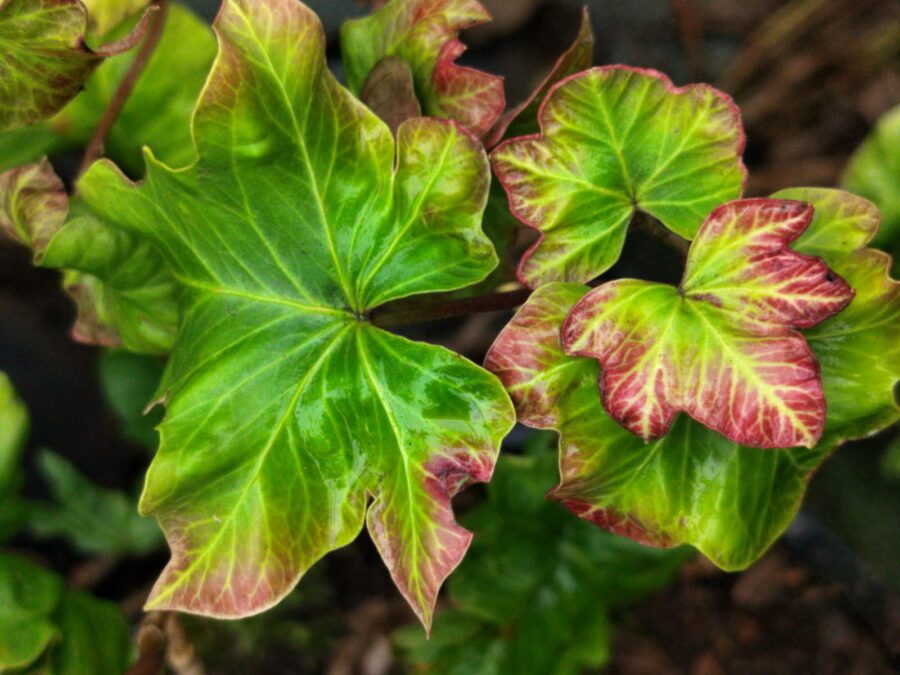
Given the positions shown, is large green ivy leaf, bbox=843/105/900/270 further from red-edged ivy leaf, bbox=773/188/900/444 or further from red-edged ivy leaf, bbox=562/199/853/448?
red-edged ivy leaf, bbox=562/199/853/448

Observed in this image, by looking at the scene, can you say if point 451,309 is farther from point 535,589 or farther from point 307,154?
point 535,589

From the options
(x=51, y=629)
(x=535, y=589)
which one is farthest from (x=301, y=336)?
(x=535, y=589)

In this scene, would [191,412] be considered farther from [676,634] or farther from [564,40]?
[564,40]

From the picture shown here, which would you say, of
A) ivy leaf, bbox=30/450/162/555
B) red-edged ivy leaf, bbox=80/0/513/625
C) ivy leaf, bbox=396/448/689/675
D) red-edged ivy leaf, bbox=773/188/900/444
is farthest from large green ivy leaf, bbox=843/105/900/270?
ivy leaf, bbox=30/450/162/555

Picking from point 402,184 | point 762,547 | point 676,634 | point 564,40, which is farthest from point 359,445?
point 564,40

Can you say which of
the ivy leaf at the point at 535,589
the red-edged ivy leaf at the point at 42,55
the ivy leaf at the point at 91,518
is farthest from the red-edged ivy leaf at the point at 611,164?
the ivy leaf at the point at 91,518

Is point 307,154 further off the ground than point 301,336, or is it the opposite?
point 307,154

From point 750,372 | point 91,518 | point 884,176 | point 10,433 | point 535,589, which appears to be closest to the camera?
point 750,372
